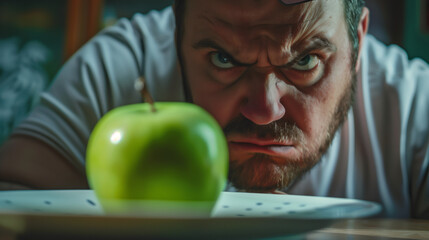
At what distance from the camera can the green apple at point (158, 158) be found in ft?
1.25

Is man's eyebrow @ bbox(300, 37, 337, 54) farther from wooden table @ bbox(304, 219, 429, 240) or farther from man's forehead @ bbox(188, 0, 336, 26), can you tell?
wooden table @ bbox(304, 219, 429, 240)

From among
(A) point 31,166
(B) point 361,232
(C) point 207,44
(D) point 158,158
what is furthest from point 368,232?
(A) point 31,166

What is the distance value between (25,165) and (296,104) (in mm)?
580

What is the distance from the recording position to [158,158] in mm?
379

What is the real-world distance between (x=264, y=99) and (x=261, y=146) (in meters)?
0.10

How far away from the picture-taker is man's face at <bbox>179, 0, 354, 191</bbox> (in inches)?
32.6

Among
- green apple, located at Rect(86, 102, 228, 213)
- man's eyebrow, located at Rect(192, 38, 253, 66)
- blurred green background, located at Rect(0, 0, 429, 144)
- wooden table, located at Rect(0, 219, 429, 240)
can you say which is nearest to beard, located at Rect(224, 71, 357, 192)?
man's eyebrow, located at Rect(192, 38, 253, 66)

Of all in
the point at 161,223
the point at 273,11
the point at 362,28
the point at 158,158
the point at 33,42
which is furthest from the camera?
the point at 33,42

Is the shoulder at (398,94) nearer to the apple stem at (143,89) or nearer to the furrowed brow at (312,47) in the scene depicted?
the furrowed brow at (312,47)

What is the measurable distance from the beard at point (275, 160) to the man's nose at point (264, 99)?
0.02m

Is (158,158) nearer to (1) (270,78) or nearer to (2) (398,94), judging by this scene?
(1) (270,78)

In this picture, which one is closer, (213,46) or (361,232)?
(361,232)

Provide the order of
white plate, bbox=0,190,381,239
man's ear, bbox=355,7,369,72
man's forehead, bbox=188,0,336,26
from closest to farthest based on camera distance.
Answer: white plate, bbox=0,190,381,239 < man's forehead, bbox=188,0,336,26 < man's ear, bbox=355,7,369,72

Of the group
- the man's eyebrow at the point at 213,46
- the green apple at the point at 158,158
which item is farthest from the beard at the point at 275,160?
the green apple at the point at 158,158
